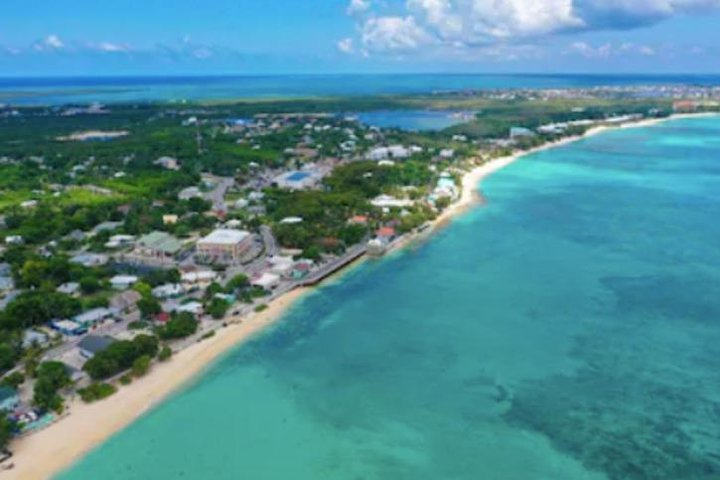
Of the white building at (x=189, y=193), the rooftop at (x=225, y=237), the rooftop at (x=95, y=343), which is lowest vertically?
the rooftop at (x=95, y=343)

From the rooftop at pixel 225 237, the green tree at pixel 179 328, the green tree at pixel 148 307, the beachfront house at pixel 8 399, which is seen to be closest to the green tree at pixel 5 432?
the beachfront house at pixel 8 399

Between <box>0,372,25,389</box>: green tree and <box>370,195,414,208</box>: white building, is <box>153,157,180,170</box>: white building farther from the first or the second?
<box>0,372,25,389</box>: green tree

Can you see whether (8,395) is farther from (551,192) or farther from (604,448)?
(551,192)

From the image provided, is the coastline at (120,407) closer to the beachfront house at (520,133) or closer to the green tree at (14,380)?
the green tree at (14,380)

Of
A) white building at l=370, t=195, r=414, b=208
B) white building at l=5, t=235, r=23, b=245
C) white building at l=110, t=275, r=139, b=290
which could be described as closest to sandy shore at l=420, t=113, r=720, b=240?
white building at l=370, t=195, r=414, b=208

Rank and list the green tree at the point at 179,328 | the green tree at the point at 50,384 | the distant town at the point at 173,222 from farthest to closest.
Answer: the green tree at the point at 179,328
the distant town at the point at 173,222
the green tree at the point at 50,384

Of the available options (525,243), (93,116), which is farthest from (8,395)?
(93,116)

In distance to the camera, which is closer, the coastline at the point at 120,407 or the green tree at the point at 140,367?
the coastline at the point at 120,407
